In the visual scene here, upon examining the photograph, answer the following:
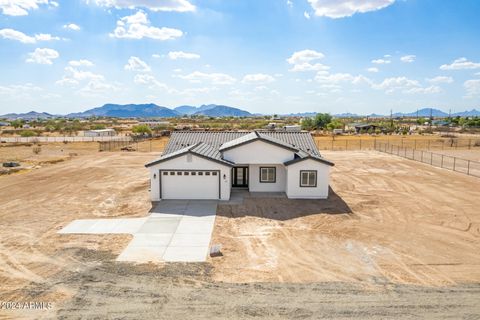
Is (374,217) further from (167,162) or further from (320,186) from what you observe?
(167,162)

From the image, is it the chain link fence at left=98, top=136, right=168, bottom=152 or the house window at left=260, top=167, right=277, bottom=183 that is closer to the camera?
the house window at left=260, top=167, right=277, bottom=183

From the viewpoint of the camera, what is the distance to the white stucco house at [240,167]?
22.2m

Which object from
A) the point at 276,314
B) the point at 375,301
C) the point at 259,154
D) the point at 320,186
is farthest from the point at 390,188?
the point at 276,314

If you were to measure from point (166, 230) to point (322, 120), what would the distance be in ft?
283

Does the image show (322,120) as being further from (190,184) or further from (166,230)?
(166,230)

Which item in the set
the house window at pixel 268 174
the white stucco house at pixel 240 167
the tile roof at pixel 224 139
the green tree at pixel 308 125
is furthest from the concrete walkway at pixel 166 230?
the green tree at pixel 308 125

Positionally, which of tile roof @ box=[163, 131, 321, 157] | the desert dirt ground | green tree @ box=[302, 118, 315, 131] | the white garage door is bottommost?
the desert dirt ground

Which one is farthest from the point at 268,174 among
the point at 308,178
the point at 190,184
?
the point at 190,184

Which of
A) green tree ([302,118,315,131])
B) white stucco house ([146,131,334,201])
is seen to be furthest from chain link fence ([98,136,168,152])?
green tree ([302,118,315,131])

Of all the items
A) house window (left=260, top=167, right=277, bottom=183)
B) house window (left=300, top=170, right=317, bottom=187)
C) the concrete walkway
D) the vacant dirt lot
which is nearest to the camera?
the vacant dirt lot

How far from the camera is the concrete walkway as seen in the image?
46.0ft

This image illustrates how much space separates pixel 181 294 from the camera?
10883mm

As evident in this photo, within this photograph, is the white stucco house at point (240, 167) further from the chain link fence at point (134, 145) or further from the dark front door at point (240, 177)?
the chain link fence at point (134, 145)

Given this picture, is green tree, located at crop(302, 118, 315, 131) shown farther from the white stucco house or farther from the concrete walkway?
the concrete walkway
